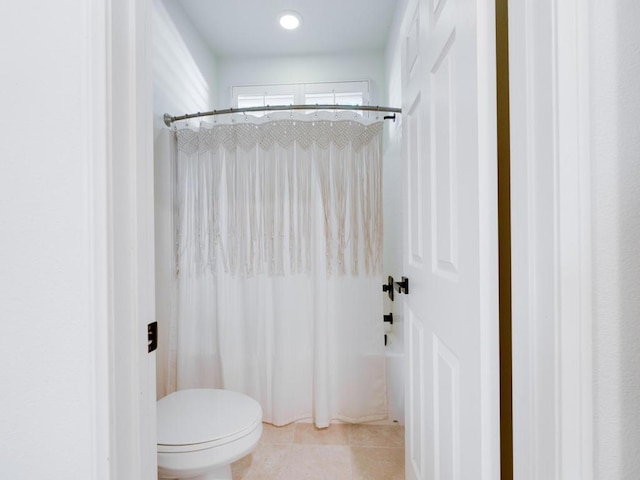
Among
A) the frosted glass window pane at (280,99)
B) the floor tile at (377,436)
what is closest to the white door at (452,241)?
the floor tile at (377,436)

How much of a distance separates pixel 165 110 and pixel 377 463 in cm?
212

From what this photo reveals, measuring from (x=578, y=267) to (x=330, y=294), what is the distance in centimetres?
140

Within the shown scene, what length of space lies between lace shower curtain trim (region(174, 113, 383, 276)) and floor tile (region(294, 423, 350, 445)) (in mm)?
885

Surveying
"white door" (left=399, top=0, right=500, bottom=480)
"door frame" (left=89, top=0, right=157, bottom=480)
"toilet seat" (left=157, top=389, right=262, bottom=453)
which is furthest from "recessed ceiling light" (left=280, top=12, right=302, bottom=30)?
"toilet seat" (left=157, top=389, right=262, bottom=453)

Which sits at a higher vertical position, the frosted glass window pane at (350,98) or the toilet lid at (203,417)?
the frosted glass window pane at (350,98)

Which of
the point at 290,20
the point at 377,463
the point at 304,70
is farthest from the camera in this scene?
the point at 304,70

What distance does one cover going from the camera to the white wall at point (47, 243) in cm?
55

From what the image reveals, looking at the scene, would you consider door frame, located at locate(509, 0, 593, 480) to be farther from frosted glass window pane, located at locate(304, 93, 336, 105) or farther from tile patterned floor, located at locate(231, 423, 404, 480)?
frosted glass window pane, located at locate(304, 93, 336, 105)

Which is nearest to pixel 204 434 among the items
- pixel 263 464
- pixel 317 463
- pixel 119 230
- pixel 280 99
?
pixel 263 464

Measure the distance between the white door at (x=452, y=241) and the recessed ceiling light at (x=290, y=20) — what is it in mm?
1168

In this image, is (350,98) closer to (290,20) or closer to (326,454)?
(290,20)

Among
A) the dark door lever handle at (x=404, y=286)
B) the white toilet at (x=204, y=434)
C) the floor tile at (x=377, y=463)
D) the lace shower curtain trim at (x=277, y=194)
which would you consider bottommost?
the floor tile at (x=377, y=463)

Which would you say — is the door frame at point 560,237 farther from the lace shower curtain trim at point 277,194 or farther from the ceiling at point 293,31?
the ceiling at point 293,31

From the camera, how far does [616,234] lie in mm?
435
